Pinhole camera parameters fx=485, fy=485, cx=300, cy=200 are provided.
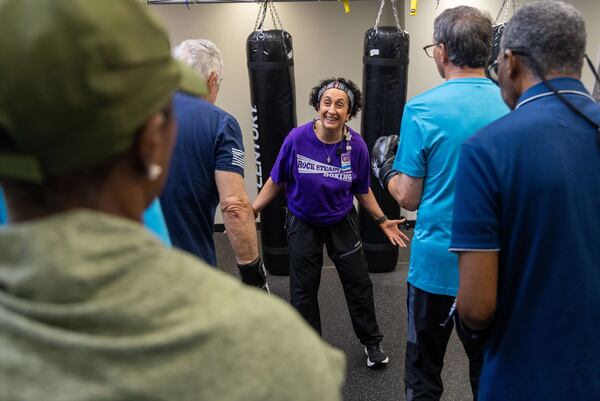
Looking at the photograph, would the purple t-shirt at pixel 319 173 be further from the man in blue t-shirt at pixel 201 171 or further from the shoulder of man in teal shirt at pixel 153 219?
the shoulder of man in teal shirt at pixel 153 219

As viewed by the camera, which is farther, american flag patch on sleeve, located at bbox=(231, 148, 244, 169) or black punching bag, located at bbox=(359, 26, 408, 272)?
black punching bag, located at bbox=(359, 26, 408, 272)

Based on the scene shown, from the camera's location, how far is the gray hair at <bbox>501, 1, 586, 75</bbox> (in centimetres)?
104

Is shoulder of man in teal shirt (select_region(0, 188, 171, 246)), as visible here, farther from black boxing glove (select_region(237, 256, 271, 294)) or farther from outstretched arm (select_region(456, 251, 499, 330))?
black boxing glove (select_region(237, 256, 271, 294))

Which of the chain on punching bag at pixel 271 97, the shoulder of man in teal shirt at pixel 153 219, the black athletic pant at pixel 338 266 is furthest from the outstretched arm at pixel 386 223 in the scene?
the shoulder of man in teal shirt at pixel 153 219

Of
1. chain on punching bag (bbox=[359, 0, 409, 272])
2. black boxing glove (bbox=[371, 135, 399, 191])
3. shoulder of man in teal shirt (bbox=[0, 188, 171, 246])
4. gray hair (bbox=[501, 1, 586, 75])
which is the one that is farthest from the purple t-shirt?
shoulder of man in teal shirt (bbox=[0, 188, 171, 246])

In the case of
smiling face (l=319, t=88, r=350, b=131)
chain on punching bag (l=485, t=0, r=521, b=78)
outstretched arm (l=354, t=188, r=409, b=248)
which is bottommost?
outstretched arm (l=354, t=188, r=409, b=248)

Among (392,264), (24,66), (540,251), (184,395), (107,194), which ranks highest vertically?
(24,66)

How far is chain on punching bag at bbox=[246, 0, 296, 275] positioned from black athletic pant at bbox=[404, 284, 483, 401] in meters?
1.73

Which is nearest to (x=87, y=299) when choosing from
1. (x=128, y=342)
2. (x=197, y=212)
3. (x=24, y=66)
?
(x=128, y=342)

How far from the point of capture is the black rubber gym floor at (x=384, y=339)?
2.29 meters

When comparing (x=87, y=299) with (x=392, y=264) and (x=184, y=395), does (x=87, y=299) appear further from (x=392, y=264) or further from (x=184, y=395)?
(x=392, y=264)

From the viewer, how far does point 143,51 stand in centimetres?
45

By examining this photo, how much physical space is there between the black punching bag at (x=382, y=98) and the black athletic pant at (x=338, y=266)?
975mm

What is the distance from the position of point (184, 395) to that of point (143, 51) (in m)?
0.32
